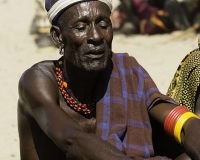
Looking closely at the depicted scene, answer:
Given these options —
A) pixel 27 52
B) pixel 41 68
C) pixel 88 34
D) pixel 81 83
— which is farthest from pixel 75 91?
pixel 27 52

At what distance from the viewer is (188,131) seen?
3336mm

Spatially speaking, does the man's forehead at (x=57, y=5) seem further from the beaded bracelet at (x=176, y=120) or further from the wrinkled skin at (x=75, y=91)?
the beaded bracelet at (x=176, y=120)

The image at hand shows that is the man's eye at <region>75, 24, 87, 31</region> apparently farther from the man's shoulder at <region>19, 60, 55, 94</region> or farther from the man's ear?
the man's shoulder at <region>19, 60, 55, 94</region>

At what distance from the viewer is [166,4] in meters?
9.54

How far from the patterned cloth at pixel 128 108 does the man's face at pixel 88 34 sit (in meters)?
0.29

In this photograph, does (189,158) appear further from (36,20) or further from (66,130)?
(36,20)

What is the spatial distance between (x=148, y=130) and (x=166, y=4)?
6.23 meters

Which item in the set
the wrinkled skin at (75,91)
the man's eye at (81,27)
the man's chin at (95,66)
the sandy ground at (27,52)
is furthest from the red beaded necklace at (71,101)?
the sandy ground at (27,52)

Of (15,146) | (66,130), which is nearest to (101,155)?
(66,130)

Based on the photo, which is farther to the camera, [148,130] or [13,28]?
[13,28]

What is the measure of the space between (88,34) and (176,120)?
2.43 ft

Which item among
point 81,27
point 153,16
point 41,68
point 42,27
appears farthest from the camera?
point 42,27

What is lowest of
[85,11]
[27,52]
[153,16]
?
[27,52]

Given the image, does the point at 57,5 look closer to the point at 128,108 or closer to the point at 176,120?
the point at 128,108
